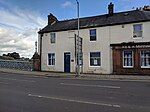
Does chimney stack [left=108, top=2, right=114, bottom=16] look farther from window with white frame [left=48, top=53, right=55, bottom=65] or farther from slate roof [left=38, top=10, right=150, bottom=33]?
window with white frame [left=48, top=53, right=55, bottom=65]

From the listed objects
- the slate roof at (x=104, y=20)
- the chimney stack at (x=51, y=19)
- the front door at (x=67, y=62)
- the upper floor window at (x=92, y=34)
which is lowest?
the front door at (x=67, y=62)

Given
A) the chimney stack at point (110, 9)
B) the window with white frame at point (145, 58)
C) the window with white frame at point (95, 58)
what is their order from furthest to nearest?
the chimney stack at point (110, 9), the window with white frame at point (95, 58), the window with white frame at point (145, 58)

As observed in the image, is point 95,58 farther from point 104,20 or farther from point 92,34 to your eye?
point 104,20

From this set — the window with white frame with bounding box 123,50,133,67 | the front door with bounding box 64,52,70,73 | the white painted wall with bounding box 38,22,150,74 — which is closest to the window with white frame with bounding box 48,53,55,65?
the white painted wall with bounding box 38,22,150,74

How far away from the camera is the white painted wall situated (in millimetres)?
28194

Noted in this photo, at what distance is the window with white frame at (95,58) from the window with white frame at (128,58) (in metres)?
3.09

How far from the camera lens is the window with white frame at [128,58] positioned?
27781 millimetres

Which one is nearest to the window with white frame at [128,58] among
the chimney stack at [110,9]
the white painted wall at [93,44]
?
the white painted wall at [93,44]

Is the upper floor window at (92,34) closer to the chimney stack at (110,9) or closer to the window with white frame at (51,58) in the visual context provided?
the chimney stack at (110,9)

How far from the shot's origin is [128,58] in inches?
1100

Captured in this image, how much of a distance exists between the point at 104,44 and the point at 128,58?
3.35m

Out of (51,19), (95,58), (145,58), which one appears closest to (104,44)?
(95,58)

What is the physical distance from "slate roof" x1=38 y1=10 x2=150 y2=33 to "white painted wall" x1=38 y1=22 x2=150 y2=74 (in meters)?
0.52

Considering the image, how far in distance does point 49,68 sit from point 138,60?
12.4 metres
